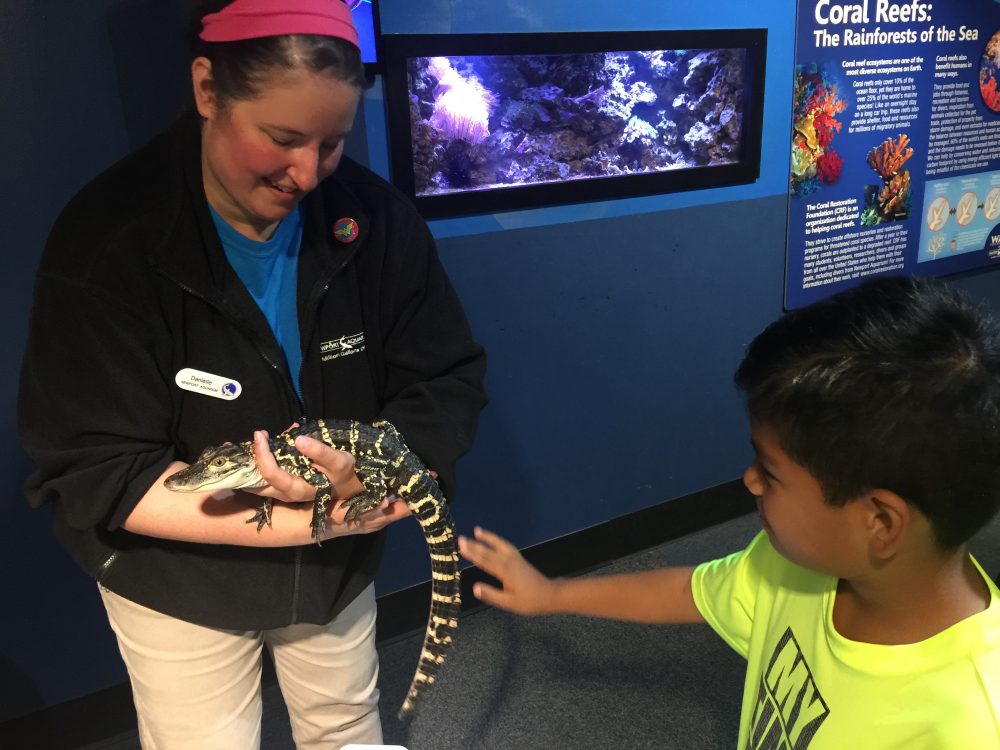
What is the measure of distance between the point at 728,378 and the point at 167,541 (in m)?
2.61

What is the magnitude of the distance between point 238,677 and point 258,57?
47.3 inches

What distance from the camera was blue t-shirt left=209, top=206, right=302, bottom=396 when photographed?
4.65ft

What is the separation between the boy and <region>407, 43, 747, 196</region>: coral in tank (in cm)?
162

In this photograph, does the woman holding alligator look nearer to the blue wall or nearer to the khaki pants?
the khaki pants

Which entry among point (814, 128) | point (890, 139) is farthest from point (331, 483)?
point (890, 139)

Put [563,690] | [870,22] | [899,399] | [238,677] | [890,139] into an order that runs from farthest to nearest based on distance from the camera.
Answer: [890,139] < [870,22] < [563,690] < [238,677] < [899,399]

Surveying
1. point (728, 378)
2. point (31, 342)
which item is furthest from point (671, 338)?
point (31, 342)

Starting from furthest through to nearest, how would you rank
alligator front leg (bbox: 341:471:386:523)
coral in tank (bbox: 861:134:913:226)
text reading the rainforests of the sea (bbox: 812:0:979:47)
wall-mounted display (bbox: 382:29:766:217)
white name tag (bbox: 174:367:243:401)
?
coral in tank (bbox: 861:134:913:226)
text reading the rainforests of the sea (bbox: 812:0:979:47)
wall-mounted display (bbox: 382:29:766:217)
alligator front leg (bbox: 341:471:386:523)
white name tag (bbox: 174:367:243:401)

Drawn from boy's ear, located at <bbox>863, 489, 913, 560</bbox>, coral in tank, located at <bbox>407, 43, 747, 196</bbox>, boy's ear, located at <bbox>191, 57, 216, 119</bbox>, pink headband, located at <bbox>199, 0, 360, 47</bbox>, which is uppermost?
pink headband, located at <bbox>199, 0, 360, 47</bbox>

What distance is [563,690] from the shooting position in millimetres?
2639

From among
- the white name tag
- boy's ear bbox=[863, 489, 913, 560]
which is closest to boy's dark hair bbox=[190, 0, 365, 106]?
the white name tag

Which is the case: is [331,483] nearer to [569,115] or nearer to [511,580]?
[511,580]

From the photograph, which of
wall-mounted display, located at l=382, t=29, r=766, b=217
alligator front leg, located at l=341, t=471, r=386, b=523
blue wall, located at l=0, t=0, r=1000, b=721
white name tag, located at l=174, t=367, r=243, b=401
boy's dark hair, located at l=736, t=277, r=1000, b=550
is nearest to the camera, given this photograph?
boy's dark hair, located at l=736, t=277, r=1000, b=550

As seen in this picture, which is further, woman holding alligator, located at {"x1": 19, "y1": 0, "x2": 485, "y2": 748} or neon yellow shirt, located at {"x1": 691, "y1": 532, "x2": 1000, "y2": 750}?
woman holding alligator, located at {"x1": 19, "y1": 0, "x2": 485, "y2": 748}
